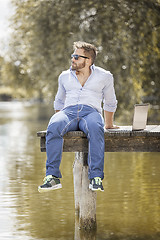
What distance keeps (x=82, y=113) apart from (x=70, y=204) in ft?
7.58

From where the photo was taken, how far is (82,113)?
20.0 ft

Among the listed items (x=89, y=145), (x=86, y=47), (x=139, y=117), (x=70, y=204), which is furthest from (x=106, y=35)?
(x=89, y=145)

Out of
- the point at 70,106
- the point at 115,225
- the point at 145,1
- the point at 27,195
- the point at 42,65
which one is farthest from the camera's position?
the point at 42,65

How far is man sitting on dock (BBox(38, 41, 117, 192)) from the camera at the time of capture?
5789 mm

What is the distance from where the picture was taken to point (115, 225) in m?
6.97

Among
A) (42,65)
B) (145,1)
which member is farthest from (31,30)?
(145,1)

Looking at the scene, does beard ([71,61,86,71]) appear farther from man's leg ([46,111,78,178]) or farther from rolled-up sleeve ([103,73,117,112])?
man's leg ([46,111,78,178])

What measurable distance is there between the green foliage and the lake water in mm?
3604

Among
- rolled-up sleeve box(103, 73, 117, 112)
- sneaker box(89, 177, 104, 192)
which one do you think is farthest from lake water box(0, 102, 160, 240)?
rolled-up sleeve box(103, 73, 117, 112)

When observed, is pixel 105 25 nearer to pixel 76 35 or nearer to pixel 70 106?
pixel 76 35

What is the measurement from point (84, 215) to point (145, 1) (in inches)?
357

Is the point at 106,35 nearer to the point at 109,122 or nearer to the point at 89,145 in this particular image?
the point at 109,122

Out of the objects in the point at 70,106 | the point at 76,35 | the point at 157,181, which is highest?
the point at 76,35

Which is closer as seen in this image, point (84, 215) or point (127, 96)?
point (84, 215)
